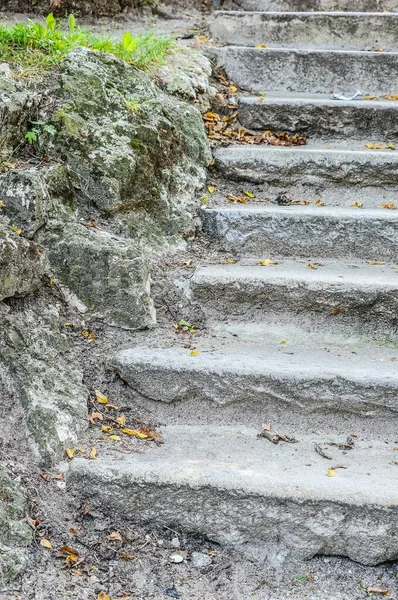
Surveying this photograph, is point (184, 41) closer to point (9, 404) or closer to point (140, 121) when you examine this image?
point (140, 121)

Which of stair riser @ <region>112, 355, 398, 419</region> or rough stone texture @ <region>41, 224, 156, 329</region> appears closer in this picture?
stair riser @ <region>112, 355, 398, 419</region>

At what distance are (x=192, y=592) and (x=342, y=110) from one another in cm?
313

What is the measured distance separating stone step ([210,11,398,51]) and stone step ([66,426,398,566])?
368cm

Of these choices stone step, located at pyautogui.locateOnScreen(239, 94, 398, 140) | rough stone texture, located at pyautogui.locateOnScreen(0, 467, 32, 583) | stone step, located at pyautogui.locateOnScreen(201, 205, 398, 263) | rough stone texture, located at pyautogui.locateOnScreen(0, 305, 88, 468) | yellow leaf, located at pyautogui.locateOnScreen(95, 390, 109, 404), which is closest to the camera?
rough stone texture, located at pyautogui.locateOnScreen(0, 467, 32, 583)

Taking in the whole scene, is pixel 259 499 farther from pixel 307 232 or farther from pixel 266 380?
pixel 307 232

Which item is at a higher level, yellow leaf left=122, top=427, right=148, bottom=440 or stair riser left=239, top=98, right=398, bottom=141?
stair riser left=239, top=98, right=398, bottom=141

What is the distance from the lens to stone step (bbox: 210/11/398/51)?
4883mm

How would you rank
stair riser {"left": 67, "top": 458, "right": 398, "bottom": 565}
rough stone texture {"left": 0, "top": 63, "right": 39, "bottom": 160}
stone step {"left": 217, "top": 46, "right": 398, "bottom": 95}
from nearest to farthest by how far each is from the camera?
stair riser {"left": 67, "top": 458, "right": 398, "bottom": 565} → rough stone texture {"left": 0, "top": 63, "right": 39, "bottom": 160} → stone step {"left": 217, "top": 46, "right": 398, "bottom": 95}

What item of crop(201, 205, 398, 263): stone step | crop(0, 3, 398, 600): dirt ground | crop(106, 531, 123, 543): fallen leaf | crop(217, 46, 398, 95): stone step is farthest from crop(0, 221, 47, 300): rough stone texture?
crop(217, 46, 398, 95): stone step

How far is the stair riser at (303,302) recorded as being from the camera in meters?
2.98

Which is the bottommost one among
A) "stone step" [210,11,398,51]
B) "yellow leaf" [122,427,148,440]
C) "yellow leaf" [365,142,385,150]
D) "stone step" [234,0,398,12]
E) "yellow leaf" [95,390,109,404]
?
"yellow leaf" [122,427,148,440]

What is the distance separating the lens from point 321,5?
18.4ft

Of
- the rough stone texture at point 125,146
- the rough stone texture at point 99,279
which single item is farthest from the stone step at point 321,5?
the rough stone texture at point 99,279

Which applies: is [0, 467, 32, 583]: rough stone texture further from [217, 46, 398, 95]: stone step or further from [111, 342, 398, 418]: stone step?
[217, 46, 398, 95]: stone step
